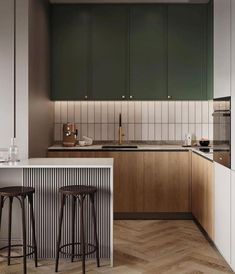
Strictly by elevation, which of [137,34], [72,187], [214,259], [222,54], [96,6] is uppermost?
[96,6]

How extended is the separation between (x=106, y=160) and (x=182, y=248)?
1190 mm

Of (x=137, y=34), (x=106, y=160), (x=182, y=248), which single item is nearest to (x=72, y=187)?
(x=106, y=160)

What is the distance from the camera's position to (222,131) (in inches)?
156

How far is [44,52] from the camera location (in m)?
5.46

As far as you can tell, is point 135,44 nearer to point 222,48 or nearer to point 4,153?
point 222,48

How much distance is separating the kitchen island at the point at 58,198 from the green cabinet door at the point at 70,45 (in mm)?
2067

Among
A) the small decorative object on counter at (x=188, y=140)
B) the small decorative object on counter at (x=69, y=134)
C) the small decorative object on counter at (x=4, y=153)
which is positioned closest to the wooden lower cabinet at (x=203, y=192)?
the small decorative object on counter at (x=188, y=140)

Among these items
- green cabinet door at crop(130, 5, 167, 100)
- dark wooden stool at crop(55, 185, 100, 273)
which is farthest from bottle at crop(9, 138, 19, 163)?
green cabinet door at crop(130, 5, 167, 100)

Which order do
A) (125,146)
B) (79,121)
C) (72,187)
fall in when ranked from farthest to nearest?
(79,121) < (125,146) < (72,187)

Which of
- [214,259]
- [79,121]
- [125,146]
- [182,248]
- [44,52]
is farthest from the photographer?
[79,121]

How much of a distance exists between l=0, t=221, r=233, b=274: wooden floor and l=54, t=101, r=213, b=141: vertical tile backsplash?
1.44 metres

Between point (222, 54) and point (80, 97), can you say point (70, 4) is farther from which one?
point (222, 54)

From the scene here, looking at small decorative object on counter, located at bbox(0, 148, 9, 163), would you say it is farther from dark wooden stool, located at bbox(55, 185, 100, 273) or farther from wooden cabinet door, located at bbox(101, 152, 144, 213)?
wooden cabinet door, located at bbox(101, 152, 144, 213)

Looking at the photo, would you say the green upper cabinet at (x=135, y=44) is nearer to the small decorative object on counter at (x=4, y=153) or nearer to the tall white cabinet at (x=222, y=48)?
the tall white cabinet at (x=222, y=48)
